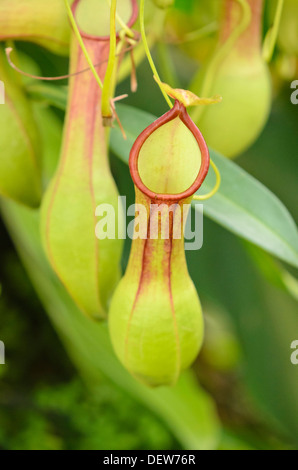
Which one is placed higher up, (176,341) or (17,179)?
(17,179)

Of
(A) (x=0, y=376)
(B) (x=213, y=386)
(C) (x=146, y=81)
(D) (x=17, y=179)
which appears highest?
(C) (x=146, y=81)

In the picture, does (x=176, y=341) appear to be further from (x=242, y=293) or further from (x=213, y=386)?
(x=213, y=386)

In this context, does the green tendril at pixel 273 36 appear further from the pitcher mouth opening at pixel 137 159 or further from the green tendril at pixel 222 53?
the pitcher mouth opening at pixel 137 159

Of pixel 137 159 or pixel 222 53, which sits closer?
pixel 137 159

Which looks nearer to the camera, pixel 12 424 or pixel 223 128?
pixel 223 128

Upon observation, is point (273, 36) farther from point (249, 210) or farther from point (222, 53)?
point (249, 210)

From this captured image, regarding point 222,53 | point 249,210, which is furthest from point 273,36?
point 249,210

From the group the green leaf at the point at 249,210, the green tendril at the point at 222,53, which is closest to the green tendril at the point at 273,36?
the green tendril at the point at 222,53

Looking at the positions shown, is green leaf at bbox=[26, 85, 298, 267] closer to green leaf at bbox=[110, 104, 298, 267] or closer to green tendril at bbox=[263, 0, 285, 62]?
green leaf at bbox=[110, 104, 298, 267]
